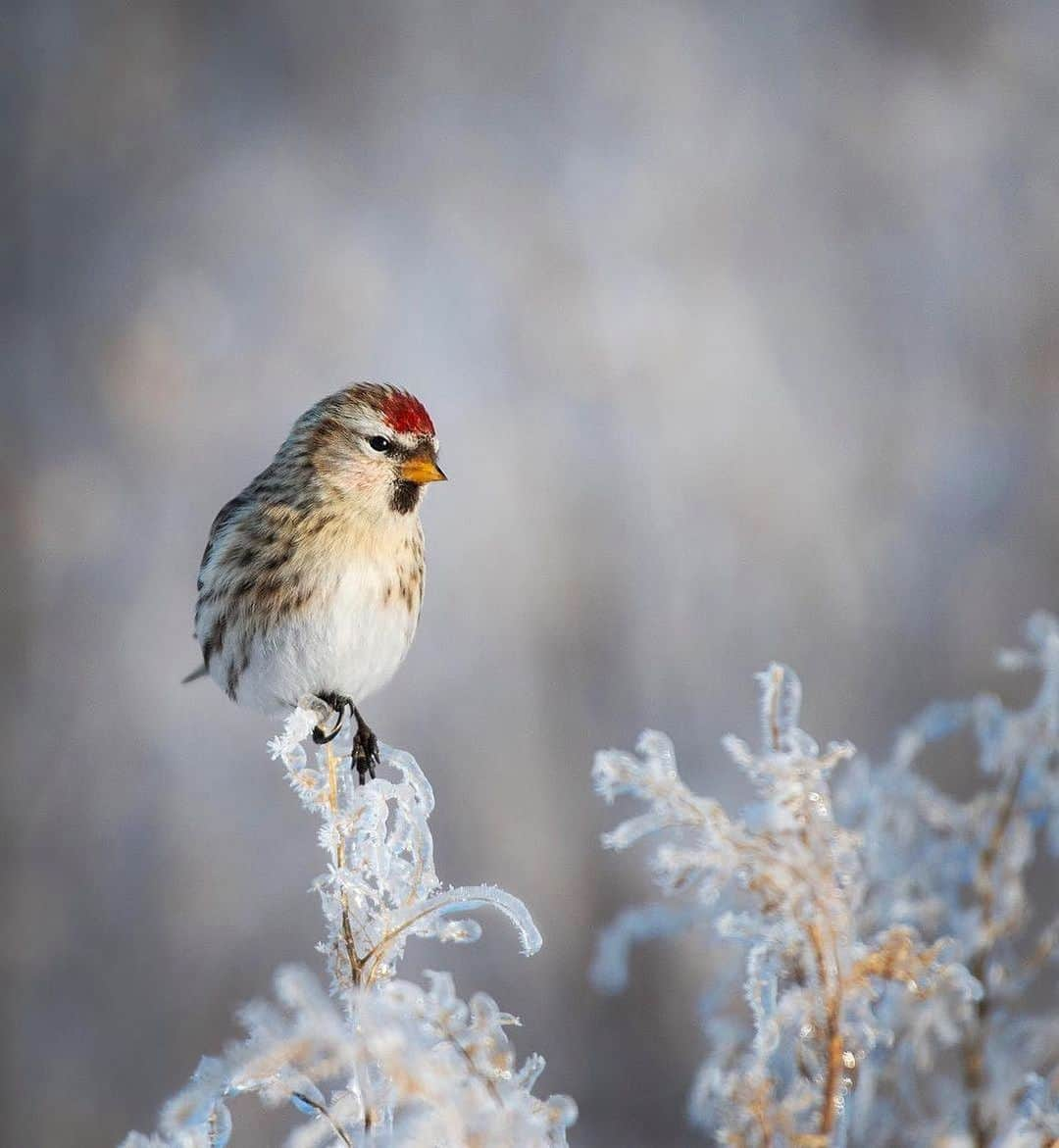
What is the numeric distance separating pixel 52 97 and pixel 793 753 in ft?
26.2

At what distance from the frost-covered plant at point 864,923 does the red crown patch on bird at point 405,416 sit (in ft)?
2.46

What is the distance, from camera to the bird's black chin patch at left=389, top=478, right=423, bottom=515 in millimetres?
2055

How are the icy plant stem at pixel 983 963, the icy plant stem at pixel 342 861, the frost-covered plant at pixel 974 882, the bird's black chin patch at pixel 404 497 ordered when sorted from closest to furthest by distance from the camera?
the icy plant stem at pixel 342 861 < the icy plant stem at pixel 983 963 < the frost-covered plant at pixel 974 882 < the bird's black chin patch at pixel 404 497

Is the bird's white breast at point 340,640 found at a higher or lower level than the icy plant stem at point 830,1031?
higher

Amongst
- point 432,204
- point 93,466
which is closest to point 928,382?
point 432,204

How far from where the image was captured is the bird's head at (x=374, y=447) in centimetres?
195

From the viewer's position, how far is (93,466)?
657cm

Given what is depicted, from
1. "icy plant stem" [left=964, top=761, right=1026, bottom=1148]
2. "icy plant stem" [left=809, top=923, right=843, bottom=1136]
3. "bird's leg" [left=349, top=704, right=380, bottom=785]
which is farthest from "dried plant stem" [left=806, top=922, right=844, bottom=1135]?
"bird's leg" [left=349, top=704, right=380, bottom=785]

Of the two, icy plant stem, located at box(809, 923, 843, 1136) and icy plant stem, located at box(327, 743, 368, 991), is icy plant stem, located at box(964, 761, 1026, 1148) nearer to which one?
icy plant stem, located at box(809, 923, 843, 1136)

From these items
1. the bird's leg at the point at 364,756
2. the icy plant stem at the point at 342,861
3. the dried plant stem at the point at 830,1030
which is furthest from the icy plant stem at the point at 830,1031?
the bird's leg at the point at 364,756

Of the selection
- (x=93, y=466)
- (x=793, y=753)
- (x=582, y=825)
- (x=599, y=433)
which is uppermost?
(x=599, y=433)

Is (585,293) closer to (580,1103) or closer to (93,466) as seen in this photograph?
(93,466)

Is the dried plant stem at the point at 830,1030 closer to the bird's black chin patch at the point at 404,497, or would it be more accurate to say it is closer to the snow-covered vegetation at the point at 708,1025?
the snow-covered vegetation at the point at 708,1025

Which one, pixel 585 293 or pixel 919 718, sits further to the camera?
pixel 585 293
